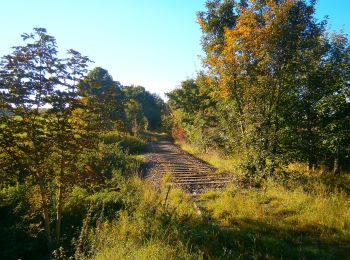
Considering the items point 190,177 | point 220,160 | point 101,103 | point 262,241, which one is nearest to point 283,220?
point 262,241

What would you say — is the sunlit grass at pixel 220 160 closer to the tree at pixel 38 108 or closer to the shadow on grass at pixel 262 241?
the shadow on grass at pixel 262 241

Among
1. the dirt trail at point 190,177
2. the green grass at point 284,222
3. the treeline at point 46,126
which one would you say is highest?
the treeline at point 46,126

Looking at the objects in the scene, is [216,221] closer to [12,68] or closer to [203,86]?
[12,68]

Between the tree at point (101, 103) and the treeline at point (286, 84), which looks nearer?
the tree at point (101, 103)

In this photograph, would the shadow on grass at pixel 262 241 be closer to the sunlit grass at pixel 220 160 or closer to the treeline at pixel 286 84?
the treeline at pixel 286 84

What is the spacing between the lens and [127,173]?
407 inches

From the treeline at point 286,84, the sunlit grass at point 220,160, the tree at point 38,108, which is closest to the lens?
the tree at point 38,108

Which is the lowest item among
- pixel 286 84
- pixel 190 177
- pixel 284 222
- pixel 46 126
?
pixel 190 177

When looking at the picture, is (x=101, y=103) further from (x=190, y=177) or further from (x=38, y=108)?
(x=190, y=177)

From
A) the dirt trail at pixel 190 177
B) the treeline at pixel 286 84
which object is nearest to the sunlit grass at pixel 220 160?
the dirt trail at pixel 190 177

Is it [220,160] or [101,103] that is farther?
[220,160]

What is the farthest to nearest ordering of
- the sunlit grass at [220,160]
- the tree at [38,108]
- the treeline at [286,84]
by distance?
the sunlit grass at [220,160] → the treeline at [286,84] → the tree at [38,108]

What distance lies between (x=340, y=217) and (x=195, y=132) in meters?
16.1

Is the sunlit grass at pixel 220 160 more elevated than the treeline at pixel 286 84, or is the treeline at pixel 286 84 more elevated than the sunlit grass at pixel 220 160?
the treeline at pixel 286 84
